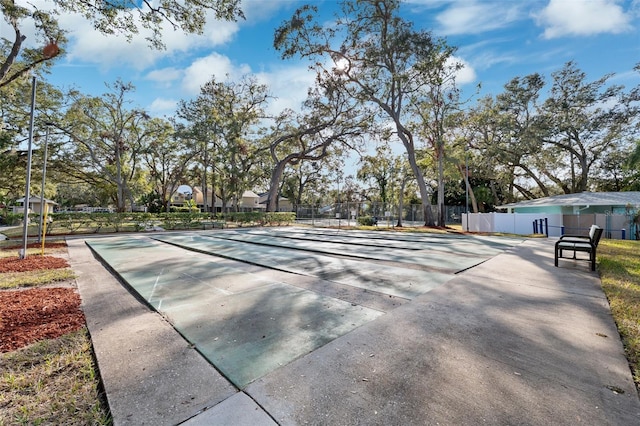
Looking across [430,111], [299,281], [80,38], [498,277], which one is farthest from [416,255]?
[430,111]

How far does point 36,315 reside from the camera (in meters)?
3.02

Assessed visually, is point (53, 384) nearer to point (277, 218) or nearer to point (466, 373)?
point (466, 373)

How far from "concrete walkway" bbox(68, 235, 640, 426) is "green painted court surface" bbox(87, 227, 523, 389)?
0.18m

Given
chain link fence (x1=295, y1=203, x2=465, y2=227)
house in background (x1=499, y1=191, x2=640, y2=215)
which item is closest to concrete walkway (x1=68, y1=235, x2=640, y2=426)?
house in background (x1=499, y1=191, x2=640, y2=215)

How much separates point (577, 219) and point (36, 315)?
76.9 ft

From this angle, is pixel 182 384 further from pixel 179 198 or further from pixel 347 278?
pixel 179 198

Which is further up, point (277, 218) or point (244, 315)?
point (277, 218)

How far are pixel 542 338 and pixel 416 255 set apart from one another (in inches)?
185

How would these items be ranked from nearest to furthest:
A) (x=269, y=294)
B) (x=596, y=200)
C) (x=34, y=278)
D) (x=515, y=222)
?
(x=269, y=294) → (x=34, y=278) → (x=515, y=222) → (x=596, y=200)

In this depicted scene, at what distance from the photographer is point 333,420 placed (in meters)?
1.45

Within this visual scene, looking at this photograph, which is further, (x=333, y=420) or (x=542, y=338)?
(x=542, y=338)

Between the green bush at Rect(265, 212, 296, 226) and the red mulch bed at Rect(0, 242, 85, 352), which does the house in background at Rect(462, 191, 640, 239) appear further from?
the red mulch bed at Rect(0, 242, 85, 352)

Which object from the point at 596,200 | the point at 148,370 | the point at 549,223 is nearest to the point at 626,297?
the point at 148,370

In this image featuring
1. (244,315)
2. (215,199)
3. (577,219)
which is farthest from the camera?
(215,199)
